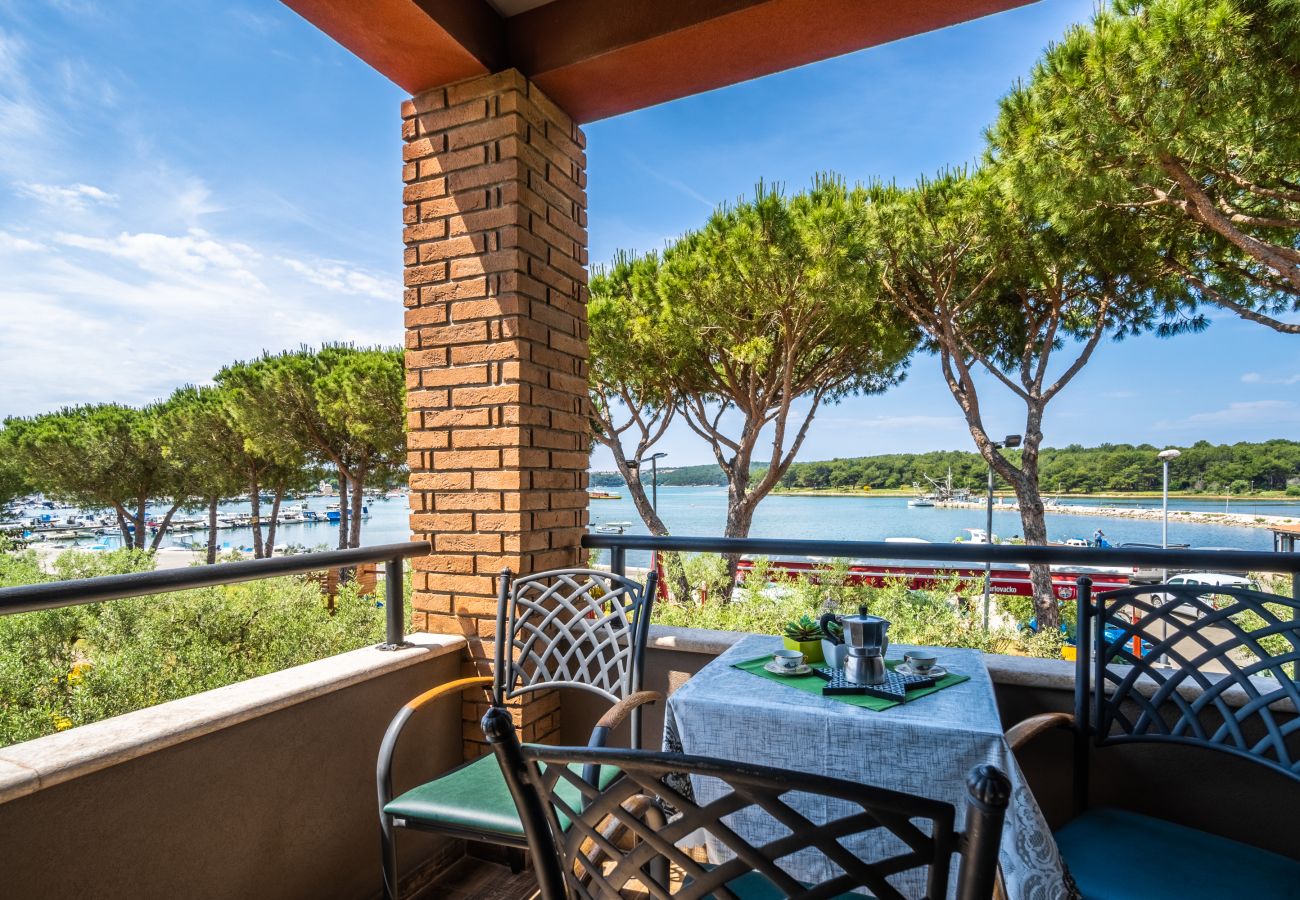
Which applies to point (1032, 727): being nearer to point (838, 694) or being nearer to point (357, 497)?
point (838, 694)

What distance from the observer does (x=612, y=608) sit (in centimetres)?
190

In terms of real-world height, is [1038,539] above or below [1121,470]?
below

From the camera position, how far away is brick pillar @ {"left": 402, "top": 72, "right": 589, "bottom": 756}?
2111mm

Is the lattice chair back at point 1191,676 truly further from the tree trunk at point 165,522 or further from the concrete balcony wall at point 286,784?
the tree trunk at point 165,522

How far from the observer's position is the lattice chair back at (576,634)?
178 centimetres

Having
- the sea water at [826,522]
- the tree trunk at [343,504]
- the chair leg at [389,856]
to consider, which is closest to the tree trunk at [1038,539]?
the sea water at [826,522]

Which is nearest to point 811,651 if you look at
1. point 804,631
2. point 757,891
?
point 804,631

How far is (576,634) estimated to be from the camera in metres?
1.97

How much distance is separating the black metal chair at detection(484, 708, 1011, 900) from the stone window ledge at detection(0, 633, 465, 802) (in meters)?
1.03

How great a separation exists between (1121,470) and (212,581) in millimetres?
15369

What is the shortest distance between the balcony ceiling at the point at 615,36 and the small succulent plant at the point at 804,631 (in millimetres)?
1705

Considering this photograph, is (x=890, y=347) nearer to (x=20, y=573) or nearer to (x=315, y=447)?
(x=20, y=573)

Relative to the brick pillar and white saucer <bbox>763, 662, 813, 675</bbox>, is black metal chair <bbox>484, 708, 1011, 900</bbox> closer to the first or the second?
white saucer <bbox>763, 662, 813, 675</bbox>

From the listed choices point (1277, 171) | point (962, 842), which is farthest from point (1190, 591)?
point (1277, 171)
